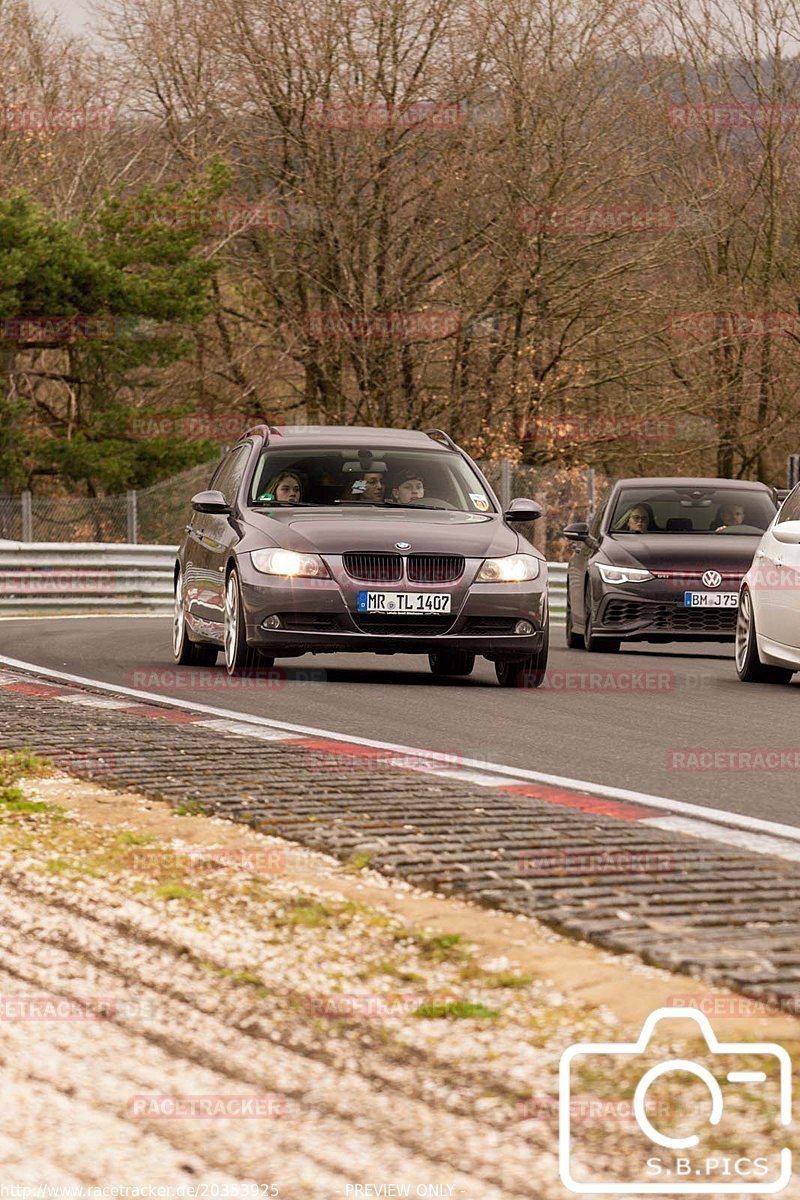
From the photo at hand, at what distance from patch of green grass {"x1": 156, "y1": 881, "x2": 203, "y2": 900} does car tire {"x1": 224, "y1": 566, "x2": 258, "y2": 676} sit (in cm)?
731

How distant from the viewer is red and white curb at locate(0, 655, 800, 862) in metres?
6.78

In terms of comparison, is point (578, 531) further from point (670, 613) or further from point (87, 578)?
point (87, 578)

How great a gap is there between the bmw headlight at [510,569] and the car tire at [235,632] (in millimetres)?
1598

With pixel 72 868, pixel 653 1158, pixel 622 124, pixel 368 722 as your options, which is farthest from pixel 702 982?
pixel 622 124

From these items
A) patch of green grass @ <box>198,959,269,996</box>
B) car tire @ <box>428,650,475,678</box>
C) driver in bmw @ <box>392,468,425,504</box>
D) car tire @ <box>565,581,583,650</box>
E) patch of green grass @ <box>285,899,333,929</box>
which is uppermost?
driver in bmw @ <box>392,468,425,504</box>

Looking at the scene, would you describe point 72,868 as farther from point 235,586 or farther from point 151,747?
point 235,586

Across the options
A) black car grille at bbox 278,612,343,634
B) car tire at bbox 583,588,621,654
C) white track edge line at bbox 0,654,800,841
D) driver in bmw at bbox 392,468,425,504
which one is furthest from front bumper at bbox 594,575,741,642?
white track edge line at bbox 0,654,800,841

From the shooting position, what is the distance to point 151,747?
28.9 ft

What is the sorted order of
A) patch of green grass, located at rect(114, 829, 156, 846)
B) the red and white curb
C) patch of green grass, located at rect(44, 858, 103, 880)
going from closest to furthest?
patch of green grass, located at rect(44, 858, 103, 880)
patch of green grass, located at rect(114, 829, 156, 846)
the red and white curb

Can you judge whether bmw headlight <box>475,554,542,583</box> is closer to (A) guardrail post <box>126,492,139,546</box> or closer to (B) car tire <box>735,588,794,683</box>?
(B) car tire <box>735,588,794,683</box>

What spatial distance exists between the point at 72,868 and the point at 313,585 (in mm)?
6806

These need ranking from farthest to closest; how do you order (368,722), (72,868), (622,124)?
(622,124) < (368,722) < (72,868)

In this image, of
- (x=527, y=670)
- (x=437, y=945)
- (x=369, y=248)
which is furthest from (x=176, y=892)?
(x=369, y=248)

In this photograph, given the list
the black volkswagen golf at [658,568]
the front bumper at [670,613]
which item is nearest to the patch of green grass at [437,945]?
the black volkswagen golf at [658,568]
